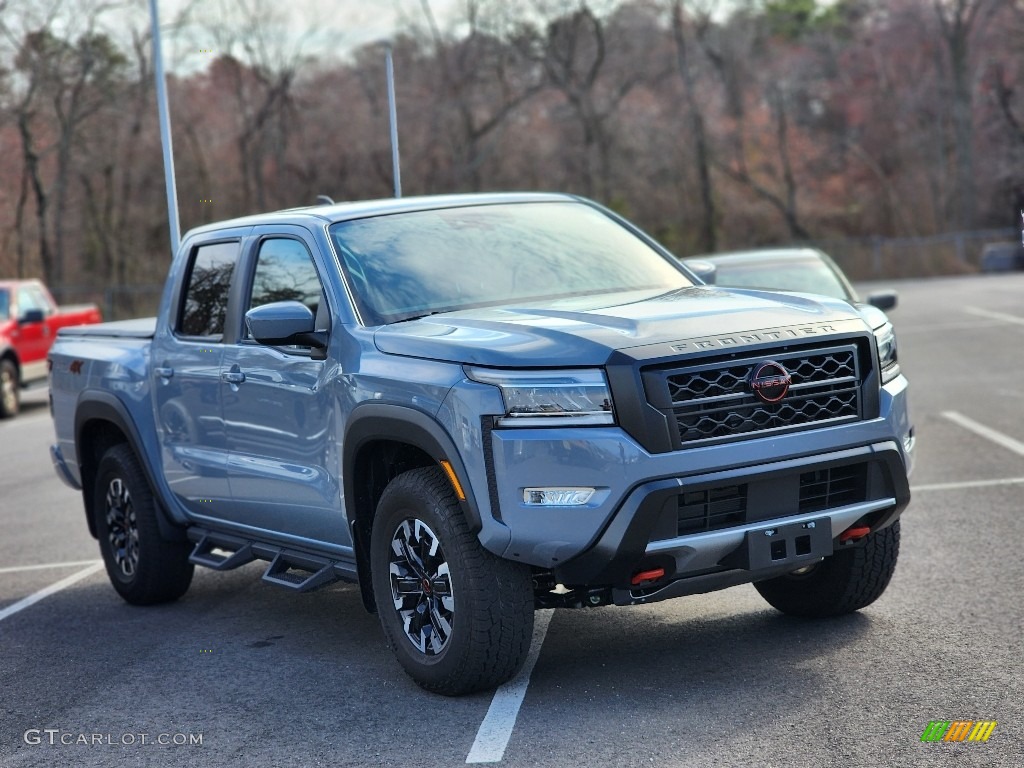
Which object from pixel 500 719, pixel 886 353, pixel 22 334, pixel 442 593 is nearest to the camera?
pixel 500 719

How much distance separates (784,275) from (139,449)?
7036mm

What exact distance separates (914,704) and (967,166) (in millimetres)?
52001

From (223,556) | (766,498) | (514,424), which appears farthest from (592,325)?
(223,556)

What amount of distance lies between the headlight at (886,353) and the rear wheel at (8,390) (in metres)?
16.2

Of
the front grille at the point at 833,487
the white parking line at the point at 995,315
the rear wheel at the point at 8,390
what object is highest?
the front grille at the point at 833,487

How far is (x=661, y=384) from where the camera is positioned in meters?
5.00

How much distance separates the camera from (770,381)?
17.0 feet

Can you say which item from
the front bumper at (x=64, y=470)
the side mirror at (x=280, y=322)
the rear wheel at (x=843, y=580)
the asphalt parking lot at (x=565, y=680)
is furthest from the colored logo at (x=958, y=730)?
the front bumper at (x=64, y=470)

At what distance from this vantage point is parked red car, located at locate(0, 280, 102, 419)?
19969 mm

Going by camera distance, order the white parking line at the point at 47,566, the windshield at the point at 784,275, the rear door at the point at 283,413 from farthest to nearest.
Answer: the windshield at the point at 784,275 < the white parking line at the point at 47,566 < the rear door at the point at 283,413

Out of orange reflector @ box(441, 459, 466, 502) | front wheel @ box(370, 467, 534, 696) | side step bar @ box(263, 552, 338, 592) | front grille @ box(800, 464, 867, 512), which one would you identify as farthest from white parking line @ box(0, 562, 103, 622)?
front grille @ box(800, 464, 867, 512)

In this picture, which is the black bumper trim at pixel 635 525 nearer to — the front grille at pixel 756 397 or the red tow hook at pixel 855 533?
the front grille at pixel 756 397

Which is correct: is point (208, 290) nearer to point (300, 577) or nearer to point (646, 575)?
point (300, 577)

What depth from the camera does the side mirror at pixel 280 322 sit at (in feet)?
19.3
